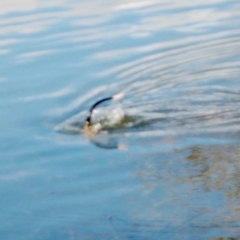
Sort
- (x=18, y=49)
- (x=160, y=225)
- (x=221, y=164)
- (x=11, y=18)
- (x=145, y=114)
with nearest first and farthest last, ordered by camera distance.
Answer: (x=160, y=225) < (x=221, y=164) < (x=145, y=114) < (x=18, y=49) < (x=11, y=18)

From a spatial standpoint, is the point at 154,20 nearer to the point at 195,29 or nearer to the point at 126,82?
the point at 195,29

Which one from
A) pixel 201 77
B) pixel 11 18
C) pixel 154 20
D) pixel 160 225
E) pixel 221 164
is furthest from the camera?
pixel 11 18

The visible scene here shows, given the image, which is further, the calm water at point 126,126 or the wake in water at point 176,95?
the wake in water at point 176,95

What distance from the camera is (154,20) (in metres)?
9.48

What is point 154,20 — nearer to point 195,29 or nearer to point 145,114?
point 195,29

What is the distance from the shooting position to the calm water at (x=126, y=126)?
454 cm

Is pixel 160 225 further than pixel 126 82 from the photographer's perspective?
No

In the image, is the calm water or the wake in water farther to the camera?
the wake in water

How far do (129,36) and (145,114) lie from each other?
A: 2664 mm

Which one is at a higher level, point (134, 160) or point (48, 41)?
point (48, 41)

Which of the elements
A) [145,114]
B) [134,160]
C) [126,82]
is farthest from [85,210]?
[126,82]

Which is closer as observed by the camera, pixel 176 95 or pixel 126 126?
pixel 126 126

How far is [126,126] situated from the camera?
6.06 meters

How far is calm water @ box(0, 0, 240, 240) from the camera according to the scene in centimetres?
454
